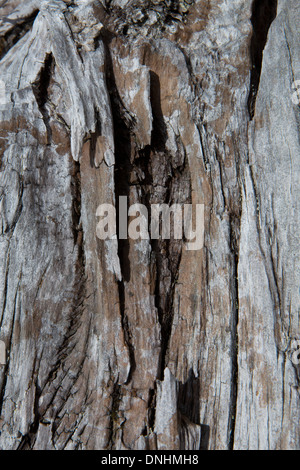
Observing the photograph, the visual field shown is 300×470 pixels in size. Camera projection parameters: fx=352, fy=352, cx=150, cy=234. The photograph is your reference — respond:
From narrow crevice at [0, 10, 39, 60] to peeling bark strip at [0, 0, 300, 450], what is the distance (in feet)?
1.22

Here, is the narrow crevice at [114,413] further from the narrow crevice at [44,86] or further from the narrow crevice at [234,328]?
the narrow crevice at [44,86]

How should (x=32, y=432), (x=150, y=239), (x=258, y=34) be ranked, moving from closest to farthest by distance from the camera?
1. (x=32, y=432)
2. (x=150, y=239)
3. (x=258, y=34)

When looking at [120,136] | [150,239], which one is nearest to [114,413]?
[150,239]

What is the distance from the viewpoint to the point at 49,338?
82.3 inches

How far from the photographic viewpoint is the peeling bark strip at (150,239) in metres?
1.98

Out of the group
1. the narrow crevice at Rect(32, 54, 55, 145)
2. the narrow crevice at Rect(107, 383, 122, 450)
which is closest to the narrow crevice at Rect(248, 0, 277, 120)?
the narrow crevice at Rect(32, 54, 55, 145)

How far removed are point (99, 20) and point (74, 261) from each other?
1.56 m

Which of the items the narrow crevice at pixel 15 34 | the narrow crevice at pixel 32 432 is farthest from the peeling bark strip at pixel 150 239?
the narrow crevice at pixel 15 34

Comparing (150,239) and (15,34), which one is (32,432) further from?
(15,34)

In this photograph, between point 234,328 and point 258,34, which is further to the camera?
point 258,34

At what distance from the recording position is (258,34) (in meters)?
2.39

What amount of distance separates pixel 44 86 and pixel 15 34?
0.73m

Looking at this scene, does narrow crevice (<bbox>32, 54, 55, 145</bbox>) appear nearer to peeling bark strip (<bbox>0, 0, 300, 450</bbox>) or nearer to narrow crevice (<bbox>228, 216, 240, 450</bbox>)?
peeling bark strip (<bbox>0, 0, 300, 450</bbox>)

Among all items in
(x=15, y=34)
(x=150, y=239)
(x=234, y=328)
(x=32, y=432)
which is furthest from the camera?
(x=15, y=34)
